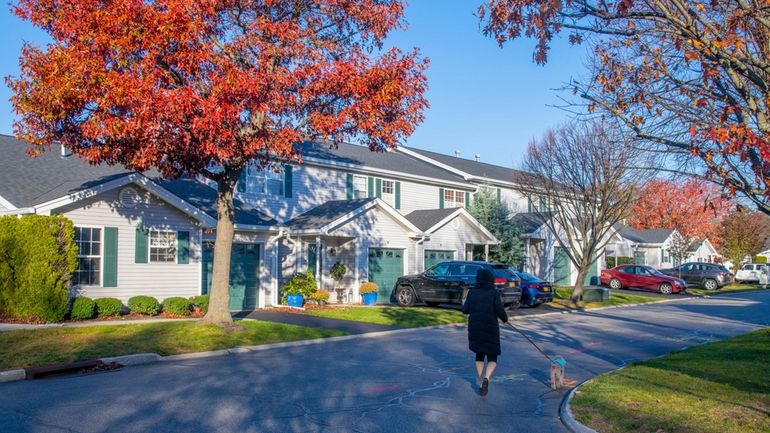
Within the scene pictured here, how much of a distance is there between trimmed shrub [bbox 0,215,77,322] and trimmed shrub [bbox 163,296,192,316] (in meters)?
3.03

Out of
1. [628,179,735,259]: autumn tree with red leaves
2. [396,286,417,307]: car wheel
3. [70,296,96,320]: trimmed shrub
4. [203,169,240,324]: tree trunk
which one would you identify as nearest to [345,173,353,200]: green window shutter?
[396,286,417,307]: car wheel

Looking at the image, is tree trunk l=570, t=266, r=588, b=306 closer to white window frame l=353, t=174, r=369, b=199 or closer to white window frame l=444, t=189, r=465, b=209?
white window frame l=444, t=189, r=465, b=209

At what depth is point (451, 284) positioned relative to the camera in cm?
2455

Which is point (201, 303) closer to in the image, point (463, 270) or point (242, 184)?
point (242, 184)

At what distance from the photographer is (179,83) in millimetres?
14672

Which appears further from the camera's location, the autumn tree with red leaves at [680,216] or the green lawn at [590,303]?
the autumn tree with red leaves at [680,216]

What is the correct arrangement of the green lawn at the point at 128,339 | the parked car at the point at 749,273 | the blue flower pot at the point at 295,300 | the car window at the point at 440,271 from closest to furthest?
1. the green lawn at the point at 128,339
2. the blue flower pot at the point at 295,300
3. the car window at the point at 440,271
4. the parked car at the point at 749,273

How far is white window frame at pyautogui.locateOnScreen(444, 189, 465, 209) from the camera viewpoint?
3435cm

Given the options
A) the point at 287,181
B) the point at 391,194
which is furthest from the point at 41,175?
the point at 391,194

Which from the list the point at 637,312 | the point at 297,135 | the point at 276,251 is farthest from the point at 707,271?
the point at 297,135

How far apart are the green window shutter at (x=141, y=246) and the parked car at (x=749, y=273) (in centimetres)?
4428

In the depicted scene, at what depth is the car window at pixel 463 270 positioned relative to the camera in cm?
2442

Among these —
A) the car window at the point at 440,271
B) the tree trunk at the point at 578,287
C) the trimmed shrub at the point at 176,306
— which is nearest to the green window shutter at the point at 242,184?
the trimmed shrub at the point at 176,306

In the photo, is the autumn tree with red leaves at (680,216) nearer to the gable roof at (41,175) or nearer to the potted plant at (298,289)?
the potted plant at (298,289)
